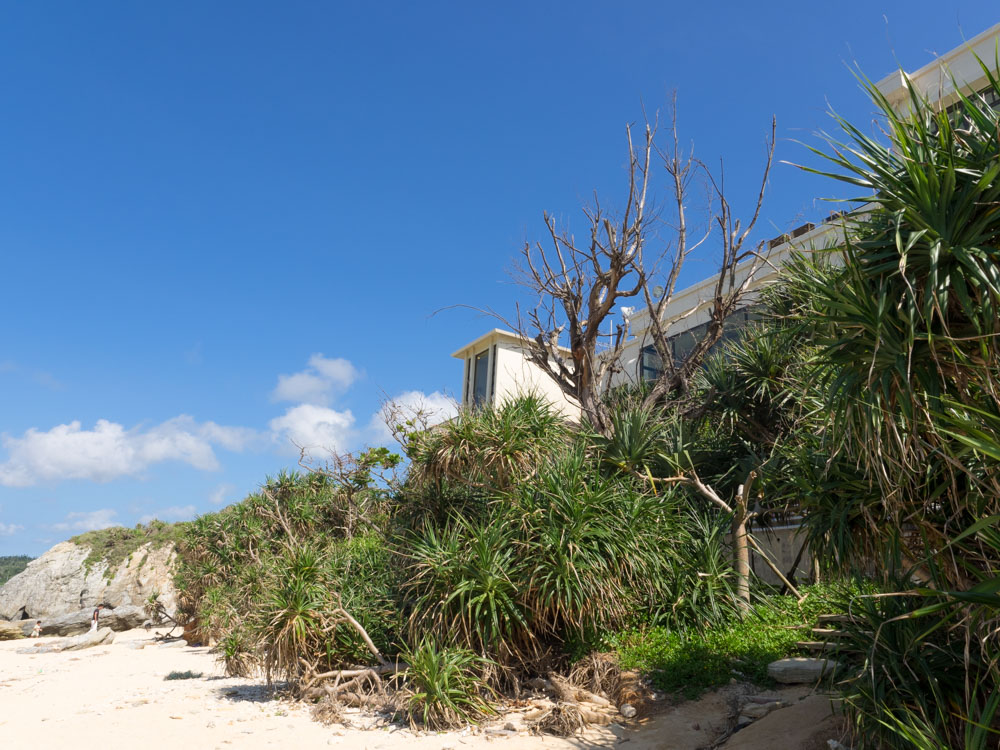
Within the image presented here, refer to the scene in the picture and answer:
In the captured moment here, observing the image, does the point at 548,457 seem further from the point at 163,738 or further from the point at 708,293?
the point at 708,293

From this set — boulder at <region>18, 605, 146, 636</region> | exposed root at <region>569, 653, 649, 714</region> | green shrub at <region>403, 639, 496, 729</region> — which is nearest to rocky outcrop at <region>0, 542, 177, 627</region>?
boulder at <region>18, 605, 146, 636</region>

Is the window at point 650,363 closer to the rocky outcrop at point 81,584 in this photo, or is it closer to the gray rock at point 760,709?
the gray rock at point 760,709

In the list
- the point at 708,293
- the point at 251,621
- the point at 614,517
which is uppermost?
the point at 708,293

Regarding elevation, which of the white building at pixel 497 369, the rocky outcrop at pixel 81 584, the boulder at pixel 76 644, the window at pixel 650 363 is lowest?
the boulder at pixel 76 644

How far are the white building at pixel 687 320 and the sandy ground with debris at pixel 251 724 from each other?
578 cm

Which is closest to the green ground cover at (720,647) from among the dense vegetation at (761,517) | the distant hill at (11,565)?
the dense vegetation at (761,517)

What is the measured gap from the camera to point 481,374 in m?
22.7

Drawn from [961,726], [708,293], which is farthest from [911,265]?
[708,293]

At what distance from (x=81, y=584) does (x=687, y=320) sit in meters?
30.2

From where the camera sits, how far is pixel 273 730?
8367 mm

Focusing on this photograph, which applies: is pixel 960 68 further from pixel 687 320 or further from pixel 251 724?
pixel 251 724

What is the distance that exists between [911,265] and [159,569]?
34.8m

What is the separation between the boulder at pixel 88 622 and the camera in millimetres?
26266

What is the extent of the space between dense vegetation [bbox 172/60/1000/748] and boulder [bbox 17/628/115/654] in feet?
33.5
